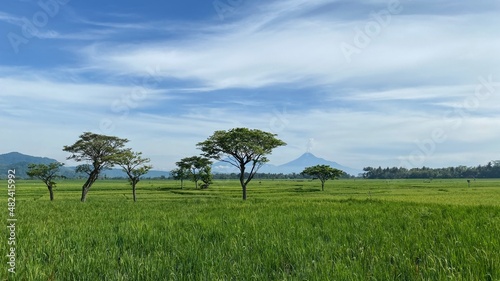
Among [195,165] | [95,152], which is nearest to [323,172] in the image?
[195,165]

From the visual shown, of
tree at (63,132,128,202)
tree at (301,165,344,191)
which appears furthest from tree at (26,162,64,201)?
tree at (301,165,344,191)

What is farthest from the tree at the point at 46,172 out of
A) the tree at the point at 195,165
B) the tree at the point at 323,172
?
the tree at the point at 323,172

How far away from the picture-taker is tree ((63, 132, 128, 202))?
5159 cm

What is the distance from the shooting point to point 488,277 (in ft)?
16.8

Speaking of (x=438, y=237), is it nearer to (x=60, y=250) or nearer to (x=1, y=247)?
(x=60, y=250)

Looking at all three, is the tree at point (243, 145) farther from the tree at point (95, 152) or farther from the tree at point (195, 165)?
the tree at point (195, 165)

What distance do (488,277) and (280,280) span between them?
3.23 meters

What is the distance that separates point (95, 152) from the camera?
52531 millimetres

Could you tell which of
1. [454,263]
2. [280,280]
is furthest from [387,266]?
[280,280]

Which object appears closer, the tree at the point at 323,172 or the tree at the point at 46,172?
the tree at the point at 46,172

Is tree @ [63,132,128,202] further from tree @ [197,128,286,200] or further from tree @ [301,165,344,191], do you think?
tree @ [301,165,344,191]

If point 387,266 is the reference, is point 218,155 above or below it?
above

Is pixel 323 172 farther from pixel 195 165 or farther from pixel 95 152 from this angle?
pixel 95 152

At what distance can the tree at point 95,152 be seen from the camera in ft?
169
